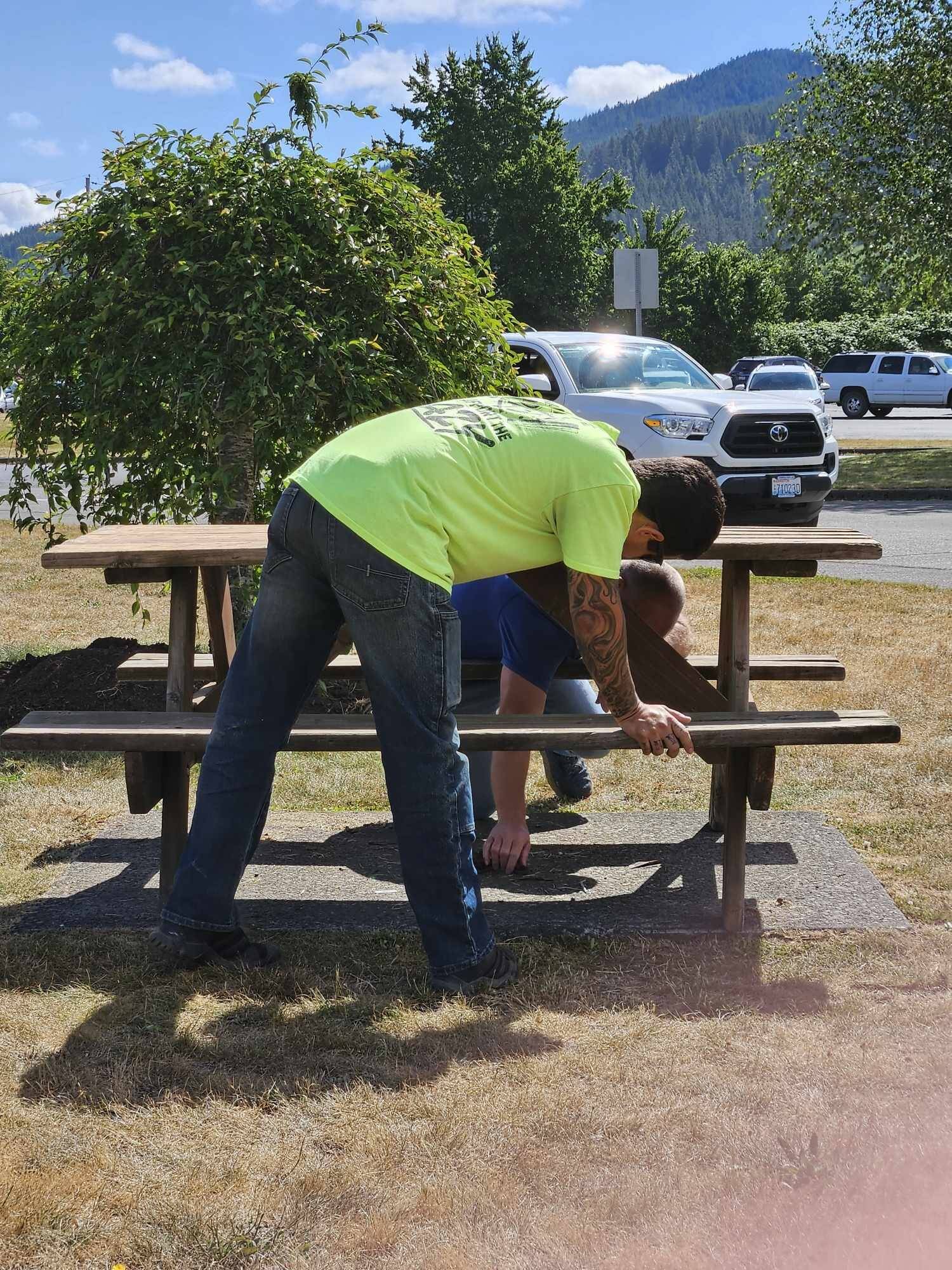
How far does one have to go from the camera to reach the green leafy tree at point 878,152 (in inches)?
768

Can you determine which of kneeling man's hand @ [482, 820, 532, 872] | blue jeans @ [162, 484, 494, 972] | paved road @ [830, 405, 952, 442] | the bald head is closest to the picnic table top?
the bald head

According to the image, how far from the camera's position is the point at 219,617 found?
4.78 m

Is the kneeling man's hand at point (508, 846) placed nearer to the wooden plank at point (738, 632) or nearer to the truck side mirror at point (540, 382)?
the wooden plank at point (738, 632)

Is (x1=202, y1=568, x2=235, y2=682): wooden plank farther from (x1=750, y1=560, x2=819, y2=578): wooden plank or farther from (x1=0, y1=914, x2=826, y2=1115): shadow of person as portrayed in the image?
(x1=750, y1=560, x2=819, y2=578): wooden plank

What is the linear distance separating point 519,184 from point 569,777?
5024 cm

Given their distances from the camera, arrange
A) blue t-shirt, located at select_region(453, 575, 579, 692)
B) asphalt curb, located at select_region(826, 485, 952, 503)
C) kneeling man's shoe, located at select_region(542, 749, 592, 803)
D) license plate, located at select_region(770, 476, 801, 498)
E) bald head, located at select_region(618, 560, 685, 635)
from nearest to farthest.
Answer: blue t-shirt, located at select_region(453, 575, 579, 692), bald head, located at select_region(618, 560, 685, 635), kneeling man's shoe, located at select_region(542, 749, 592, 803), license plate, located at select_region(770, 476, 801, 498), asphalt curb, located at select_region(826, 485, 952, 503)

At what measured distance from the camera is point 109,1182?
244cm

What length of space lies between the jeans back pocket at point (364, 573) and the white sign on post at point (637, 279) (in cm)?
1544

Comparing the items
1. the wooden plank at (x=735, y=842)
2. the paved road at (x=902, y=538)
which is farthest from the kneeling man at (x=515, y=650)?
the paved road at (x=902, y=538)

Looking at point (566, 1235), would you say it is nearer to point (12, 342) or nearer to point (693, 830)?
point (693, 830)

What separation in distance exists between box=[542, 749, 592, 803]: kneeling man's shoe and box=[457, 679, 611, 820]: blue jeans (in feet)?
0.68

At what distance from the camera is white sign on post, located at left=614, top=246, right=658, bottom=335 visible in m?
17.9

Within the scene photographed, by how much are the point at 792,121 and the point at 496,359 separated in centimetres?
1758

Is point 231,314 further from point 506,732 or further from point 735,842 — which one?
point 735,842
